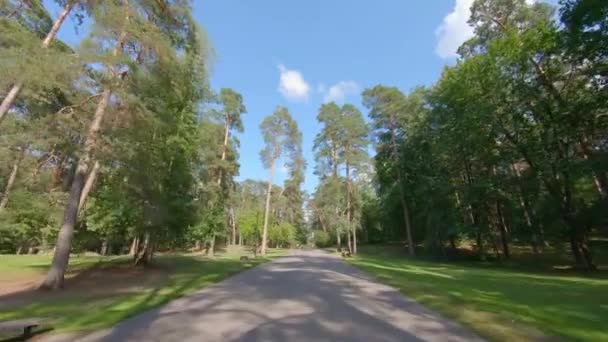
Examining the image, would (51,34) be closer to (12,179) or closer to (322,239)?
(12,179)

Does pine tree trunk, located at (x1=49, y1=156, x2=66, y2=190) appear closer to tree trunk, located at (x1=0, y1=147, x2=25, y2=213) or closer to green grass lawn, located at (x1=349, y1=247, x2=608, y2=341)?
tree trunk, located at (x1=0, y1=147, x2=25, y2=213)

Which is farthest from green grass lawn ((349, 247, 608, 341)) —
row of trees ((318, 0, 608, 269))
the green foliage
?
the green foliage

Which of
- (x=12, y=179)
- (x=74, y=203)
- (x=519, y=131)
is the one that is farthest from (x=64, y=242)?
(x=519, y=131)

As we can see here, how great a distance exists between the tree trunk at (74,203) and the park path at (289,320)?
4.81 meters

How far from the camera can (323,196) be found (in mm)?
37375

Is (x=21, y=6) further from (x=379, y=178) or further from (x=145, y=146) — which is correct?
(x=379, y=178)

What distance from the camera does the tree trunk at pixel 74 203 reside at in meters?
10.0

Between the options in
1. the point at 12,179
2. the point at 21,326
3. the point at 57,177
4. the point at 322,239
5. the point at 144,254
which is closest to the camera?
the point at 21,326

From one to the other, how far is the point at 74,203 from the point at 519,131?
972 inches

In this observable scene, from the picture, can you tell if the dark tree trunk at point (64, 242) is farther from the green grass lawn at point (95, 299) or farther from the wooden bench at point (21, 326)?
the wooden bench at point (21, 326)

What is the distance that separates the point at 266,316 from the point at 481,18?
26.2 meters

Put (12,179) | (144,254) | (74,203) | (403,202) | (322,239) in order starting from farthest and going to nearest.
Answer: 1. (322,239)
2. (403,202)
3. (12,179)
4. (144,254)
5. (74,203)

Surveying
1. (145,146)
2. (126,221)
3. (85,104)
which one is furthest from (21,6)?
(126,221)

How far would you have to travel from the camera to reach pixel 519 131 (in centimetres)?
2217
